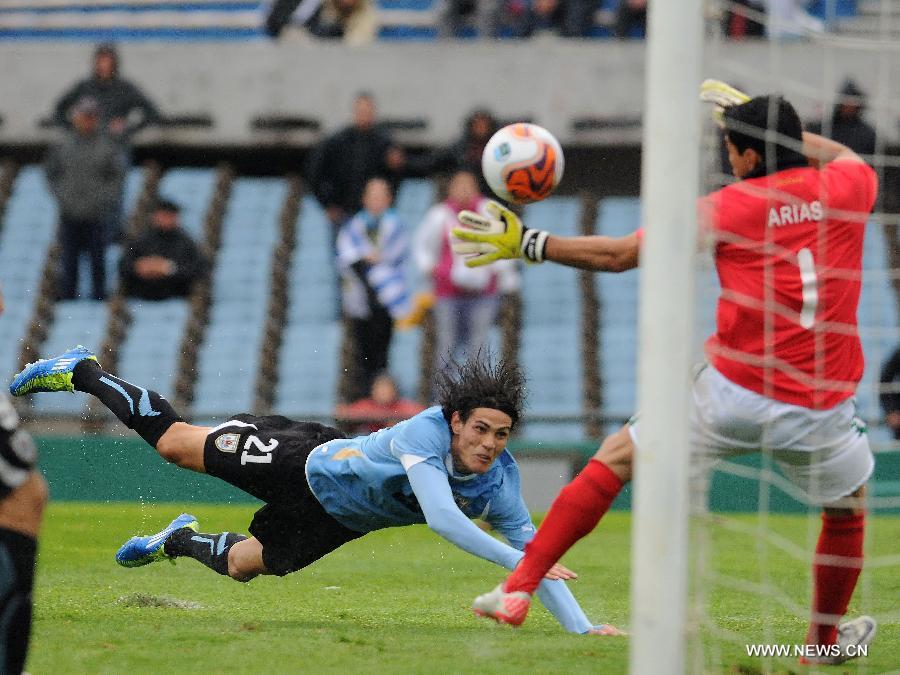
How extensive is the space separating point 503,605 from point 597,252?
137 centimetres

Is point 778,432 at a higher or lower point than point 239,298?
higher

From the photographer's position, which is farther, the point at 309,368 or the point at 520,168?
the point at 309,368

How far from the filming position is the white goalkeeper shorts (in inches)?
240

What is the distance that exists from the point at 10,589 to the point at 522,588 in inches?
79.4

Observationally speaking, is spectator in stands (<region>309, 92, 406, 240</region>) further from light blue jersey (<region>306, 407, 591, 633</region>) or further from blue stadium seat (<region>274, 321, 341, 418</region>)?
light blue jersey (<region>306, 407, 591, 633</region>)

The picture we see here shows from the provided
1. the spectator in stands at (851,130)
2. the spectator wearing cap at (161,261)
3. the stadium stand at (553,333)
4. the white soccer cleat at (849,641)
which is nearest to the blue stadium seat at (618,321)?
the stadium stand at (553,333)

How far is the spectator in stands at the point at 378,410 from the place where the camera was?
13.8 metres

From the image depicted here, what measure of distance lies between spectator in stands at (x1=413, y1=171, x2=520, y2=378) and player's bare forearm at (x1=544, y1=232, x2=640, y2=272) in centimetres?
798

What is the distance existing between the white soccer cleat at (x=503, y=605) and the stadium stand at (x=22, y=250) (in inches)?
464

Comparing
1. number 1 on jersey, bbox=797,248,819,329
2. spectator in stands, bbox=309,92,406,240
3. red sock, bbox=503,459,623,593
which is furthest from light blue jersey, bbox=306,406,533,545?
spectator in stands, bbox=309,92,406,240

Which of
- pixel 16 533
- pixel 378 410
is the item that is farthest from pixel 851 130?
pixel 16 533

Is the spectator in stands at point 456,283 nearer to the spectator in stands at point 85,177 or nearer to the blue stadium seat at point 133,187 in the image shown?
the spectator in stands at point 85,177

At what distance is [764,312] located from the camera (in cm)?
615

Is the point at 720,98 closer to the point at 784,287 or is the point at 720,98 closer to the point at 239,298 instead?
the point at 784,287
